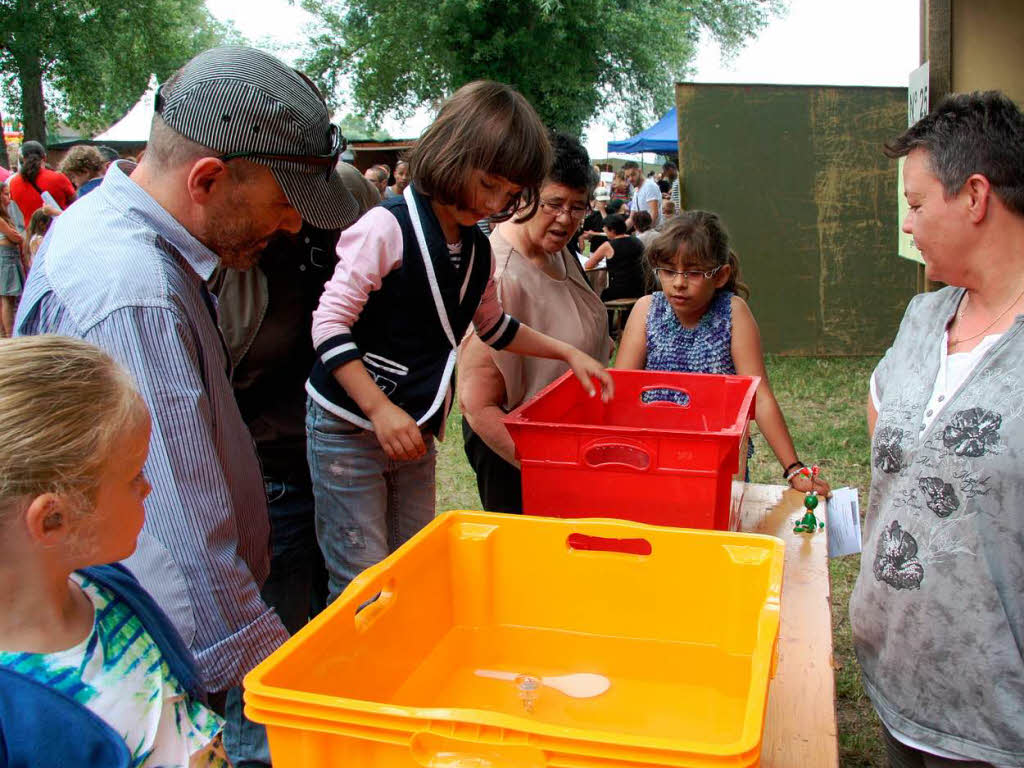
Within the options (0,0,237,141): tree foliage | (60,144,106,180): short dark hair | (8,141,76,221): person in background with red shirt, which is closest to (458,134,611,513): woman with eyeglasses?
(60,144,106,180): short dark hair

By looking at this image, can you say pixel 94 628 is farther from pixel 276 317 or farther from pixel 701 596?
pixel 276 317

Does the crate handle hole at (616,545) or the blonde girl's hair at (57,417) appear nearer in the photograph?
the blonde girl's hair at (57,417)

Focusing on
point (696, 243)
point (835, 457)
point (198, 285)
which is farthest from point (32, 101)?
point (198, 285)

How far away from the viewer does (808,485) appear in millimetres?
2354

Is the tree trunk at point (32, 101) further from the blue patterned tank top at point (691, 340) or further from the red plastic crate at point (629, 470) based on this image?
the red plastic crate at point (629, 470)

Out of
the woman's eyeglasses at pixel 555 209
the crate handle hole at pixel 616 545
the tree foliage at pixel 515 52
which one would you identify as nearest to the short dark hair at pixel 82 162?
the woman's eyeglasses at pixel 555 209

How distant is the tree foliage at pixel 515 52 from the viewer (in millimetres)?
20266

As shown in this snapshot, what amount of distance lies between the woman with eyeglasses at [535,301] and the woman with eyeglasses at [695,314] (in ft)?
0.59

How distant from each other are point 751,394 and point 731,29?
1118 inches

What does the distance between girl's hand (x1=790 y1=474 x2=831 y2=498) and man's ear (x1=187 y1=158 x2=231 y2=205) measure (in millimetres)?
1654

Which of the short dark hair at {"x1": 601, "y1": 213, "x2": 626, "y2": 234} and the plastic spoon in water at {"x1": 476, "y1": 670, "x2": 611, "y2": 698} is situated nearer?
the plastic spoon in water at {"x1": 476, "y1": 670, "x2": 611, "y2": 698}

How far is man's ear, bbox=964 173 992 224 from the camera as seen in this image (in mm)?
1515

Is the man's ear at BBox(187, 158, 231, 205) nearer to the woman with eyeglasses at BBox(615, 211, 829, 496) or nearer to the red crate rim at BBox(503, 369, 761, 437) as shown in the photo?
the red crate rim at BBox(503, 369, 761, 437)

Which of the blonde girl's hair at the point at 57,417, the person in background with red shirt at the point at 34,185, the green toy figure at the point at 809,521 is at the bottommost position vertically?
the green toy figure at the point at 809,521
